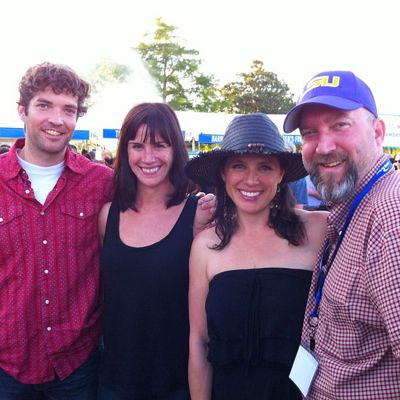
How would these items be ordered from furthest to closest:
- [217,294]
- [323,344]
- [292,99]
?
[292,99] < [217,294] < [323,344]

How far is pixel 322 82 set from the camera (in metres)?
1.68

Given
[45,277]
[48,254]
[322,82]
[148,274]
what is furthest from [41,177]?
[322,82]

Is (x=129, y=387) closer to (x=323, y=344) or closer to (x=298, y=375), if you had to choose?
(x=298, y=375)

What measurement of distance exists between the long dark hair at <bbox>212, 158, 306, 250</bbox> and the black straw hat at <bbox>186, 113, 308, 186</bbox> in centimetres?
7

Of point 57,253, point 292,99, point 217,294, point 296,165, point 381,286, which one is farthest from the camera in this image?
point 292,99

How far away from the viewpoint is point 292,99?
45.2 metres

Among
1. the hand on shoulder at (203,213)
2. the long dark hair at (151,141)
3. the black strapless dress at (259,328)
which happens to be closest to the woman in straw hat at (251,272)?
the black strapless dress at (259,328)

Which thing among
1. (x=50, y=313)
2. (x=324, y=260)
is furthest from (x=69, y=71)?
(x=324, y=260)

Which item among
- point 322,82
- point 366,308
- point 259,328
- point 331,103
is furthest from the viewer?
point 259,328

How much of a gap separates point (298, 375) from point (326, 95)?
1080mm

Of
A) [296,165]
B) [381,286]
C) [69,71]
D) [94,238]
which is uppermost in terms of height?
[69,71]

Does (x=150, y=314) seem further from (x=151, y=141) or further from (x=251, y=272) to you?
(x=151, y=141)

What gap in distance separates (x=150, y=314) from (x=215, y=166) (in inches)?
32.0

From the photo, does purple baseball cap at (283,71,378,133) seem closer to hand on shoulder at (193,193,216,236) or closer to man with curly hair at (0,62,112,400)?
hand on shoulder at (193,193,216,236)
